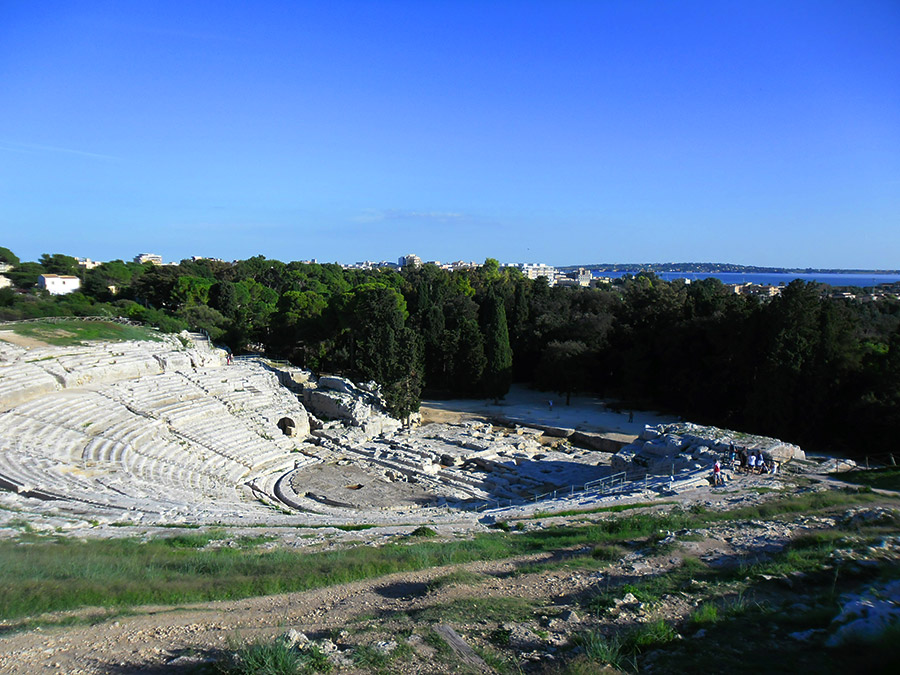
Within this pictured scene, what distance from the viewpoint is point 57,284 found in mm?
52188

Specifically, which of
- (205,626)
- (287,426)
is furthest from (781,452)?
(287,426)

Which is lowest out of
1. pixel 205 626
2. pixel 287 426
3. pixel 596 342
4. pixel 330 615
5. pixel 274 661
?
pixel 287 426

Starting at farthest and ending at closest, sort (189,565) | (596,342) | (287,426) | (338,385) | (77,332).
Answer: (596,342) → (338,385) → (77,332) → (287,426) → (189,565)

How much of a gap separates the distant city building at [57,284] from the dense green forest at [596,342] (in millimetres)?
1207

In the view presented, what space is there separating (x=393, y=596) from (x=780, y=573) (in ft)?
17.5

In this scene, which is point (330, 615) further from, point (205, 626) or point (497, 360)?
point (497, 360)

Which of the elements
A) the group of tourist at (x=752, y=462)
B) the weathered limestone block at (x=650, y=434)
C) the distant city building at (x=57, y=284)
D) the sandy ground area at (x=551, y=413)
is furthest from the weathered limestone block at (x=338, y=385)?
the distant city building at (x=57, y=284)

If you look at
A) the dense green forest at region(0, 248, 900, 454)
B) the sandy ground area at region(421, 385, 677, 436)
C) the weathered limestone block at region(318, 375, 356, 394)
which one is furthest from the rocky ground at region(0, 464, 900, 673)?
the weathered limestone block at region(318, 375, 356, 394)

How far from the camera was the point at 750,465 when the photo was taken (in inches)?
701

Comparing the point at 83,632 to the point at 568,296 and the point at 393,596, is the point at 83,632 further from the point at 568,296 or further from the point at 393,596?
the point at 568,296

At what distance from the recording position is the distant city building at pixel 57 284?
51312mm

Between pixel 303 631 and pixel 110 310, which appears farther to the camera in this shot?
pixel 110 310

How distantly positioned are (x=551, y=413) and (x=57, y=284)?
4811 centimetres

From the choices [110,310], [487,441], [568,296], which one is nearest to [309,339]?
[110,310]
